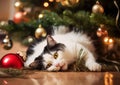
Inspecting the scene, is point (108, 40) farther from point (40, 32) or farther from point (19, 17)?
point (19, 17)

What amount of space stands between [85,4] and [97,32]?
0.62ft

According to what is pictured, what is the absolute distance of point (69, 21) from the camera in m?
1.53

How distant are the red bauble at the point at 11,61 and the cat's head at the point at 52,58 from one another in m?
0.08

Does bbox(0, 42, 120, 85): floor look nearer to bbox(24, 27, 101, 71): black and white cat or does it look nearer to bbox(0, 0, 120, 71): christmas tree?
bbox(24, 27, 101, 71): black and white cat

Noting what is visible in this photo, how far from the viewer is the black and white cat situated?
1.48 metres

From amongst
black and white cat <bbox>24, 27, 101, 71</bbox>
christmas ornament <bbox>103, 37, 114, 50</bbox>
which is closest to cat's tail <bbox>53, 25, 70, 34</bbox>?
black and white cat <bbox>24, 27, 101, 71</bbox>

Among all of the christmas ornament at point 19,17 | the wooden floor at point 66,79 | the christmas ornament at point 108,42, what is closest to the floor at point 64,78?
the wooden floor at point 66,79

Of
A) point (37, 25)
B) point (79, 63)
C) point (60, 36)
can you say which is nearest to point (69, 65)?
point (79, 63)

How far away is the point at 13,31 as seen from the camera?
4.99ft

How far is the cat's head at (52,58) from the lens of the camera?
1.47 metres

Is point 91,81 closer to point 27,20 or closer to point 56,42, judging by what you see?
point 56,42

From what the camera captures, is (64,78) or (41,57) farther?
(41,57)

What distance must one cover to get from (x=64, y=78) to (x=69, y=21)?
0.38 meters

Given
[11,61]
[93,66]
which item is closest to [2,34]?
[11,61]
